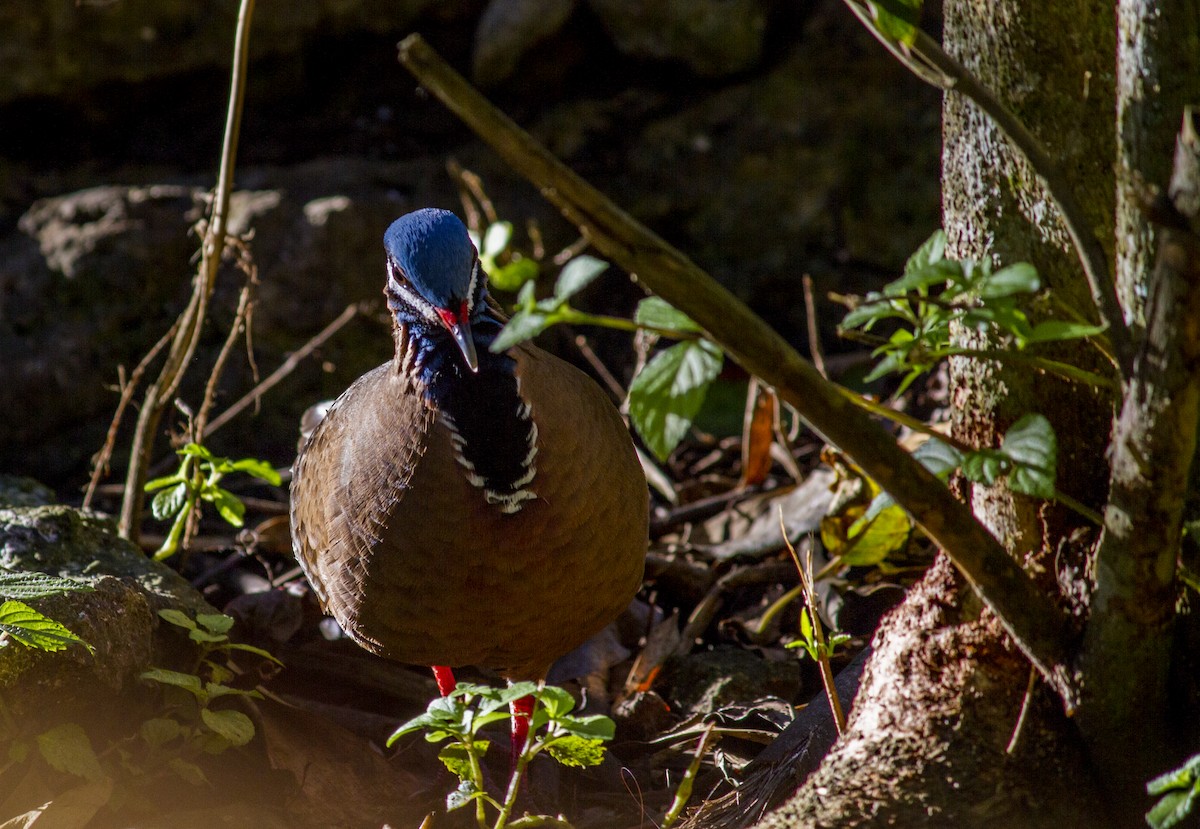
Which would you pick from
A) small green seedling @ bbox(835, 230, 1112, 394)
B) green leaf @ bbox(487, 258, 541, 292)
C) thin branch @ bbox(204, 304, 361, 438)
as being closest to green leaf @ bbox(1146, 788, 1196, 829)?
small green seedling @ bbox(835, 230, 1112, 394)

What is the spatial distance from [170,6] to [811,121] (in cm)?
326

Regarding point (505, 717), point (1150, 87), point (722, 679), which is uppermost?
point (1150, 87)

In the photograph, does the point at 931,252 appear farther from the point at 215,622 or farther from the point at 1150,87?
the point at 215,622

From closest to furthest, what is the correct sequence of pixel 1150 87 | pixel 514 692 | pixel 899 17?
1. pixel 899 17
2. pixel 1150 87
3. pixel 514 692

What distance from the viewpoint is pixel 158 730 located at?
311 cm

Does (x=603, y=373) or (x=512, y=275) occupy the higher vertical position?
(x=512, y=275)

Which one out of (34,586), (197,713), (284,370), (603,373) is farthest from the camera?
(603,373)

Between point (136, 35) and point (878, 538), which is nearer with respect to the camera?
point (878, 538)

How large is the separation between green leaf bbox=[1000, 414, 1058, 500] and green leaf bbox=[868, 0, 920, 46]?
0.60 m

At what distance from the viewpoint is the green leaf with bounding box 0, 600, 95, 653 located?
2.54 meters

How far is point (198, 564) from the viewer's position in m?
4.64

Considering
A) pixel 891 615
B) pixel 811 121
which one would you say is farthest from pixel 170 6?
pixel 891 615

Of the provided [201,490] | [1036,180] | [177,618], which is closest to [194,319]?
[201,490]

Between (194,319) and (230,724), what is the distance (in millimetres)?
1538
